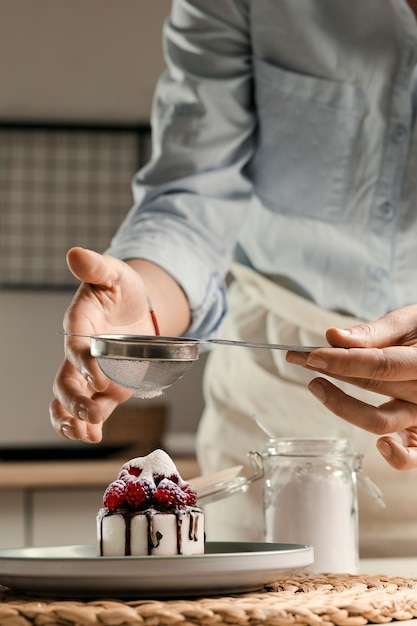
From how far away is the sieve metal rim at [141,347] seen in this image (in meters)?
0.80

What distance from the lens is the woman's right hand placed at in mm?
856

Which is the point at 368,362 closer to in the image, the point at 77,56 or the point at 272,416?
the point at 272,416

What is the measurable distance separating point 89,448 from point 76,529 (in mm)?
219

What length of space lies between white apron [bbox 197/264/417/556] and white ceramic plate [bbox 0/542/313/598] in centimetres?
60

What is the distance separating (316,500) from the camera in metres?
0.93

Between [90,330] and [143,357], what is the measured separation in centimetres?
11

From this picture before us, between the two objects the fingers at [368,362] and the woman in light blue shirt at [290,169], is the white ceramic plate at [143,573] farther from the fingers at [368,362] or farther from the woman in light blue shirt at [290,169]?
the woman in light blue shirt at [290,169]

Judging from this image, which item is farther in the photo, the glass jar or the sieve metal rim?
the glass jar

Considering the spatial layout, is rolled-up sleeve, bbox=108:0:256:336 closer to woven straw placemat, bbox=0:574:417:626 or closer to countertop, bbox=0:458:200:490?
woven straw placemat, bbox=0:574:417:626

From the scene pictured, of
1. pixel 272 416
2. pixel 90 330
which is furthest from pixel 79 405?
pixel 272 416

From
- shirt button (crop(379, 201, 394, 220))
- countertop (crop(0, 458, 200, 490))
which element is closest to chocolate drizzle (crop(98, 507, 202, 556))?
shirt button (crop(379, 201, 394, 220))

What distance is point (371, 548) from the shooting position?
1270 mm

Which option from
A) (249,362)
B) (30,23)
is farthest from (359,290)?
(30,23)

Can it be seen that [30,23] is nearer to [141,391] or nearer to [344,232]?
[344,232]
